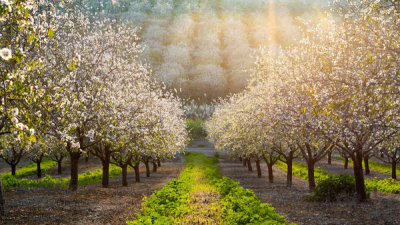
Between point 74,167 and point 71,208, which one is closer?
point 71,208

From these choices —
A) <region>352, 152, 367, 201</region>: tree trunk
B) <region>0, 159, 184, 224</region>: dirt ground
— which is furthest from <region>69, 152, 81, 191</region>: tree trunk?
<region>352, 152, 367, 201</region>: tree trunk

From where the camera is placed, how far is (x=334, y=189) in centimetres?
2170

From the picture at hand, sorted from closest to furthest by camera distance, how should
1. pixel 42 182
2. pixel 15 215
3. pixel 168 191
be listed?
pixel 15 215 → pixel 168 191 → pixel 42 182

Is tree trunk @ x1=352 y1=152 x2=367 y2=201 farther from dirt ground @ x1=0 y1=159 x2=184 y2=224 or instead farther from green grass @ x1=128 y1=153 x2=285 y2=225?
dirt ground @ x1=0 y1=159 x2=184 y2=224

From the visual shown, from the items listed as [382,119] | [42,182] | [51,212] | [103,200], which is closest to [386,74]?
[382,119]

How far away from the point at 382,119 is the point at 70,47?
19.0 metres

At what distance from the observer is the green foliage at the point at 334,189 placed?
21484 mm

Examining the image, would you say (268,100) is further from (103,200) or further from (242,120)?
(103,200)

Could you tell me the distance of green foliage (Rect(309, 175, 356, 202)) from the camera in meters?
21.5

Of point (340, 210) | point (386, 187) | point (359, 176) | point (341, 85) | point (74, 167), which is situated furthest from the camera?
point (386, 187)

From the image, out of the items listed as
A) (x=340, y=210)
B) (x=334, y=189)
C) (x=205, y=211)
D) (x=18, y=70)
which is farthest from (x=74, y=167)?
(x=334, y=189)

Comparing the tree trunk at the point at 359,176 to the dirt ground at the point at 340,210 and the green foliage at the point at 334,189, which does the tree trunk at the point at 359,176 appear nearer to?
the dirt ground at the point at 340,210

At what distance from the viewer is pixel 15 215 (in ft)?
50.6

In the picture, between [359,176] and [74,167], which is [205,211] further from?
[74,167]
